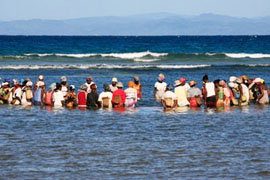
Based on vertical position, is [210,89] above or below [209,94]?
above

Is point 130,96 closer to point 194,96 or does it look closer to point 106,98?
Result: point 106,98

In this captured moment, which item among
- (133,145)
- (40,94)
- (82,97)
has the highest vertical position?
(40,94)

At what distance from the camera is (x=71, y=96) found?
20.3m

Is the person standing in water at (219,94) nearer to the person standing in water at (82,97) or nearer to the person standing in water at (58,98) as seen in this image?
the person standing in water at (82,97)

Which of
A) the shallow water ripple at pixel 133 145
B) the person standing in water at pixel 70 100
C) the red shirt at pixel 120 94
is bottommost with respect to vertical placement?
the shallow water ripple at pixel 133 145

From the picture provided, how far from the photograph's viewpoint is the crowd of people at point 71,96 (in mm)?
20016

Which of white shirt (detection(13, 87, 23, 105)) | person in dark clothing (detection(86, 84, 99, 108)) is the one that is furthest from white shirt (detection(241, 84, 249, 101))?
white shirt (detection(13, 87, 23, 105))

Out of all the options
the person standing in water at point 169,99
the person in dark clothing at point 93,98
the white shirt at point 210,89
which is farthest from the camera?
the person in dark clothing at point 93,98

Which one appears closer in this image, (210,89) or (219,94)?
(210,89)

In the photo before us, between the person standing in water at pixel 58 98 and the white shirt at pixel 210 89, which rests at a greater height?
the white shirt at pixel 210 89

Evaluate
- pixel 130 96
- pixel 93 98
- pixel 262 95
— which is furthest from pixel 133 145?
pixel 262 95

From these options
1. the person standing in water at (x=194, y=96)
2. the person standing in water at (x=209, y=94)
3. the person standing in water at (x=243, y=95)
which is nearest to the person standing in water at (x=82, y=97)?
the person standing in water at (x=194, y=96)

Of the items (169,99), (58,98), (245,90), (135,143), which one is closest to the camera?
(135,143)

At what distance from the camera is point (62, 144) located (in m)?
13.4
